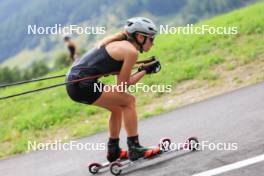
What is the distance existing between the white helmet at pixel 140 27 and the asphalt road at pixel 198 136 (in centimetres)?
174

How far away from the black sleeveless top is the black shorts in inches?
4.5

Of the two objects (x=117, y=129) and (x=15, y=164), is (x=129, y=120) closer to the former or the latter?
(x=117, y=129)

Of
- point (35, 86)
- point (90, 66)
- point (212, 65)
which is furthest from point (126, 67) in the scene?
point (35, 86)

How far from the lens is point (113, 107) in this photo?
692cm

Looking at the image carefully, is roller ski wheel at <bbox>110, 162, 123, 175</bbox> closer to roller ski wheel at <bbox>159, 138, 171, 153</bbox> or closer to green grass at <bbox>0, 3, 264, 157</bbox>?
roller ski wheel at <bbox>159, 138, 171, 153</bbox>

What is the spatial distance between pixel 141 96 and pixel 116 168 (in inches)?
236

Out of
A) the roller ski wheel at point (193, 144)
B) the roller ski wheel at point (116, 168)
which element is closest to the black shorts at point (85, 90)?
the roller ski wheel at point (116, 168)

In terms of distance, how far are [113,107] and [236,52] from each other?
7.77m

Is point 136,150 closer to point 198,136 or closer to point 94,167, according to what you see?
point 94,167

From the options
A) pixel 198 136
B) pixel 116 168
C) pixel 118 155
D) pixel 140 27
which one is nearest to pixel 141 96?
pixel 198 136

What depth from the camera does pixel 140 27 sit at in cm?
649

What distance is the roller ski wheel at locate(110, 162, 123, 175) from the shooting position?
667 centimetres

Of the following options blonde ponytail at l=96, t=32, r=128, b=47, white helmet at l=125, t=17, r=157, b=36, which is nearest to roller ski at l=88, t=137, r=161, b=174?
blonde ponytail at l=96, t=32, r=128, b=47

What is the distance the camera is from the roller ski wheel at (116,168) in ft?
21.9
